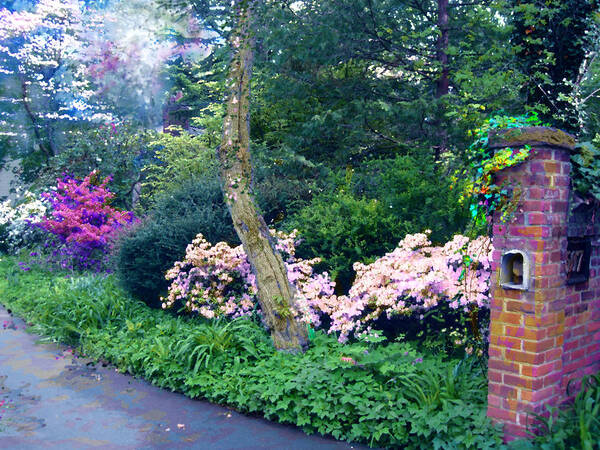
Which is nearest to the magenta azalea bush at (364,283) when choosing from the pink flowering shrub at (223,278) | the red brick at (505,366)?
the pink flowering shrub at (223,278)

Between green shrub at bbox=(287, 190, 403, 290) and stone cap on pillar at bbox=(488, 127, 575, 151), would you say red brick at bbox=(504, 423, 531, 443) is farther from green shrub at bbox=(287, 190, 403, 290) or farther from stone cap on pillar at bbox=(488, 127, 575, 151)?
green shrub at bbox=(287, 190, 403, 290)

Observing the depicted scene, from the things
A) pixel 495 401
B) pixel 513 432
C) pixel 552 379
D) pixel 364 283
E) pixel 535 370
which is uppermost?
pixel 364 283

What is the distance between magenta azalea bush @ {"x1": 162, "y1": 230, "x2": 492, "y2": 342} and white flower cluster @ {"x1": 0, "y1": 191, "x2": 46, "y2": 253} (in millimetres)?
8283

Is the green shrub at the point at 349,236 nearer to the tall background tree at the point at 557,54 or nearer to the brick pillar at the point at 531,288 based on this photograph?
the tall background tree at the point at 557,54

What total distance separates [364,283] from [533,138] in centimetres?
268

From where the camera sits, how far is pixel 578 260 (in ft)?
13.0

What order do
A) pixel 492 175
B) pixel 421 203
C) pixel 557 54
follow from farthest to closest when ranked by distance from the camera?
pixel 421 203
pixel 557 54
pixel 492 175

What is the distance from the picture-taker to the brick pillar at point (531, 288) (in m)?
3.58

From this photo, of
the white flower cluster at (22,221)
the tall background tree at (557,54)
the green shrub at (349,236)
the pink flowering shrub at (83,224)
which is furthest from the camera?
the white flower cluster at (22,221)

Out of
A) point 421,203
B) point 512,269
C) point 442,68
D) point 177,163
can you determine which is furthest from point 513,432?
point 177,163

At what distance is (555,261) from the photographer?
3691mm

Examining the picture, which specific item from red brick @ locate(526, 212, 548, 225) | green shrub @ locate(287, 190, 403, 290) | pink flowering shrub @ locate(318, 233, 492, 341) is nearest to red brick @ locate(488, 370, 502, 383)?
red brick @ locate(526, 212, 548, 225)

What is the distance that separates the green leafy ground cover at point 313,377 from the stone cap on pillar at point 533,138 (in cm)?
183

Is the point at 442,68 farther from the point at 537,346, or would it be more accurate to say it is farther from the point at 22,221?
the point at 22,221
